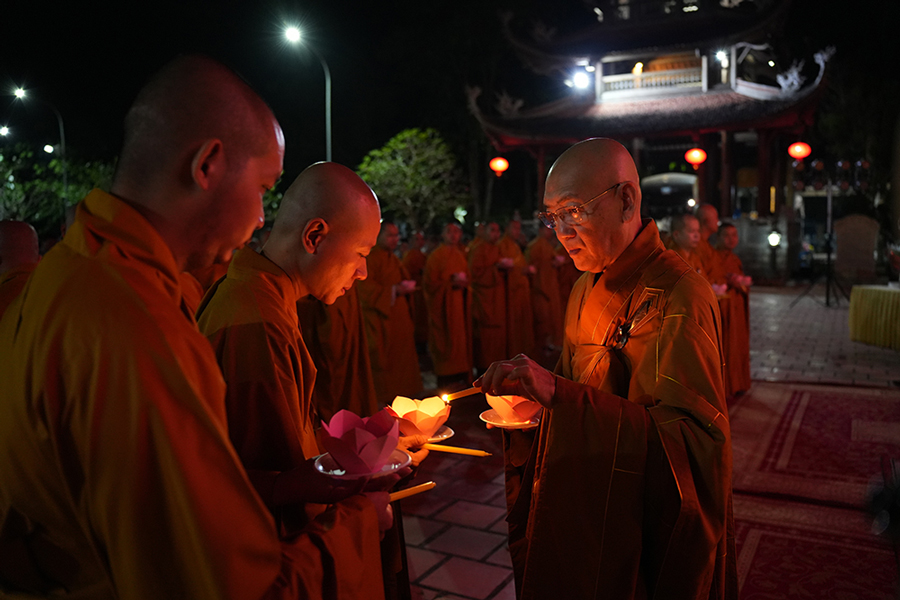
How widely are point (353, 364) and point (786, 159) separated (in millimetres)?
26533

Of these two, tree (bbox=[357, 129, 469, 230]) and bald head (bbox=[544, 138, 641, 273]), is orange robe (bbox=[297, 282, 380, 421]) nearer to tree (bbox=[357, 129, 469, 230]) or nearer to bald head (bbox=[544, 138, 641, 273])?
bald head (bbox=[544, 138, 641, 273])

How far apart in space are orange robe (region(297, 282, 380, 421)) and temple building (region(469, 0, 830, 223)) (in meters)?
16.7

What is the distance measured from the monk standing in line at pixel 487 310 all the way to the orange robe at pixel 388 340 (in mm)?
1606

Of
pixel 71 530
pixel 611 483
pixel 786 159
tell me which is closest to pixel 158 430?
pixel 71 530

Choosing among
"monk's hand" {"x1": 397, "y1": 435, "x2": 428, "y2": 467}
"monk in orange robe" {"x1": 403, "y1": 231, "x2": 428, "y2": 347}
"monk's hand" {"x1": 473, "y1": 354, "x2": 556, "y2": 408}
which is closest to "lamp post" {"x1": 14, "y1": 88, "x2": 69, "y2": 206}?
"monk in orange robe" {"x1": 403, "y1": 231, "x2": 428, "y2": 347}

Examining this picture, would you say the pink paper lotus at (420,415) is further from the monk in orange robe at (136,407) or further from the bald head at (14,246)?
the bald head at (14,246)

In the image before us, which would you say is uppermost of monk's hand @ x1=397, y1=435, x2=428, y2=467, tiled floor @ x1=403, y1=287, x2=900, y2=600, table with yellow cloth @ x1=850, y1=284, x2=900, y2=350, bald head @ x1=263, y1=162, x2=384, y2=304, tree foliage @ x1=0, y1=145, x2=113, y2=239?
tree foliage @ x1=0, y1=145, x2=113, y2=239

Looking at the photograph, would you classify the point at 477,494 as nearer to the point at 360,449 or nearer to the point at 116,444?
the point at 360,449

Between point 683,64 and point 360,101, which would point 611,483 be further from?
Result: point 360,101

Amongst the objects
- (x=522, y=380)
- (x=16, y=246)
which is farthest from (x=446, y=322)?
(x=522, y=380)

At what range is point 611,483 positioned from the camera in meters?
2.01

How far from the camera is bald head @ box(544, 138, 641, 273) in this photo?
2.31 metres

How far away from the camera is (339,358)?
4.96 meters

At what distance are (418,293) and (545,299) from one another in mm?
2433
